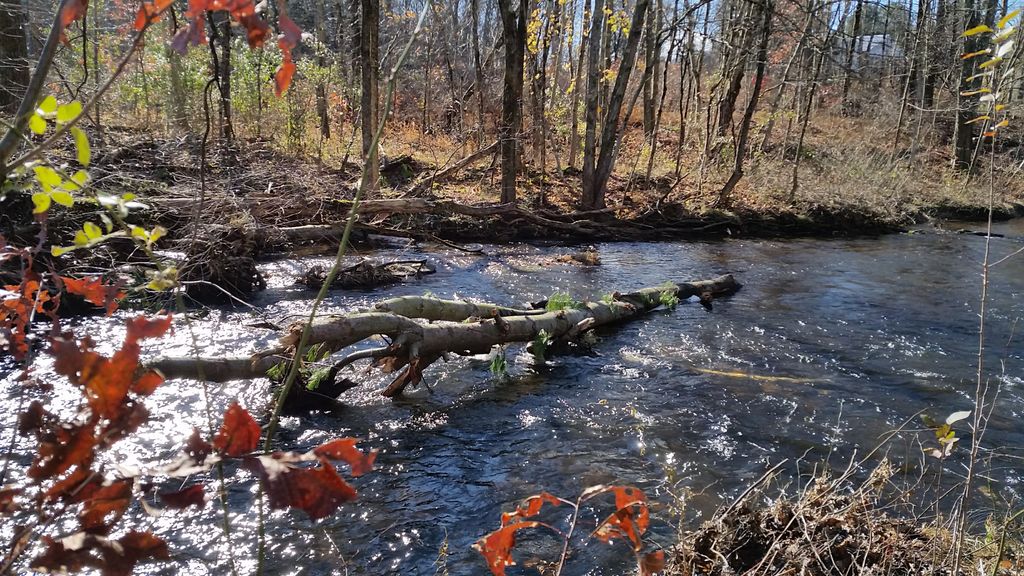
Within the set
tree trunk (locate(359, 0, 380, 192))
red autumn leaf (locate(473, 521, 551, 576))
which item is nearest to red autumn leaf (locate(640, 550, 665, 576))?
red autumn leaf (locate(473, 521, 551, 576))

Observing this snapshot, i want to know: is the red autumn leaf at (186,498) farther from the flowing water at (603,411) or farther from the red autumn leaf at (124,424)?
the flowing water at (603,411)

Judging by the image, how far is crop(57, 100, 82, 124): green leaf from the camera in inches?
38.9

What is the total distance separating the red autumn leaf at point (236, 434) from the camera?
3.15 feet

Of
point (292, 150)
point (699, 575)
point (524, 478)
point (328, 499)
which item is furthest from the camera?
point (292, 150)

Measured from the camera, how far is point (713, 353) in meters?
6.67

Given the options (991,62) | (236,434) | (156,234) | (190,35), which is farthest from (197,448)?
(991,62)

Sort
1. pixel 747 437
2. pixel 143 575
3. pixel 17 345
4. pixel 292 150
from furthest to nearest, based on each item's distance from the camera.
Answer: pixel 292 150
pixel 747 437
pixel 143 575
pixel 17 345

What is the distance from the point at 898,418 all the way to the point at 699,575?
132 inches

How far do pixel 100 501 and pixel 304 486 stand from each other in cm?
A: 38

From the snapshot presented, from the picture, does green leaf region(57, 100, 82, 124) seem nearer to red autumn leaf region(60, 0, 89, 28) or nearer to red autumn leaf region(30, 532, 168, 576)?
red autumn leaf region(60, 0, 89, 28)

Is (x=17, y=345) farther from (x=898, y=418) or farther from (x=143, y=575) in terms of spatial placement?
(x=898, y=418)

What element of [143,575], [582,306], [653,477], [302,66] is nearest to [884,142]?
[302,66]

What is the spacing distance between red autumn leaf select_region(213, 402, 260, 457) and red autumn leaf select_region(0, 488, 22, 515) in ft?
1.12

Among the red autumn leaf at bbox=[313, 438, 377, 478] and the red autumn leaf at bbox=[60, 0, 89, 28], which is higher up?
the red autumn leaf at bbox=[60, 0, 89, 28]
